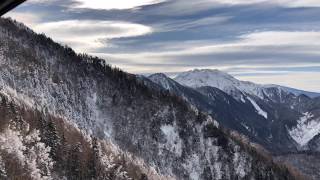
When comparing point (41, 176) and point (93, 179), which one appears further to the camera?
point (93, 179)

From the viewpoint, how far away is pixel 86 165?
19662 cm

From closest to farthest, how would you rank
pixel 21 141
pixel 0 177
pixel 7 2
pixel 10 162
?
pixel 7 2 < pixel 0 177 < pixel 10 162 < pixel 21 141

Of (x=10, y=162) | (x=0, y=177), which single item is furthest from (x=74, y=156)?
(x=0, y=177)

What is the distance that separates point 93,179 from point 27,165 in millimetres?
30471

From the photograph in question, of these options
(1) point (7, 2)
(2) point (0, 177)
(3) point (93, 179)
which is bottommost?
(3) point (93, 179)

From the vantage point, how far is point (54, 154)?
185875 mm

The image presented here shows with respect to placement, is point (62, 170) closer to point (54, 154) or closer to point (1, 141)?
point (54, 154)

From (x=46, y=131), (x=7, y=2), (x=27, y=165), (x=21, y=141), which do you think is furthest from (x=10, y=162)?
(x=7, y=2)

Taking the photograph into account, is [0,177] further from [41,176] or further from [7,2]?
[7,2]

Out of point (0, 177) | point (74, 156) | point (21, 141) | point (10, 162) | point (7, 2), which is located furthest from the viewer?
point (74, 156)

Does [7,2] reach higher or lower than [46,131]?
higher

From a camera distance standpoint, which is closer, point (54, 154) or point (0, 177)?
point (0, 177)

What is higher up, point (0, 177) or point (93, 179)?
point (0, 177)

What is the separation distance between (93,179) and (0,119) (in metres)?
39.4
